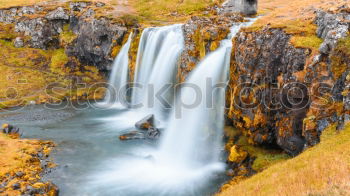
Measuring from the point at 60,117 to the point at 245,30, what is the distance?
30.8 m

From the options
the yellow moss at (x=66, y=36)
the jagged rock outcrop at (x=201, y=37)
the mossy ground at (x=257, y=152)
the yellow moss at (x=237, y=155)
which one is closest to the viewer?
→ the mossy ground at (x=257, y=152)

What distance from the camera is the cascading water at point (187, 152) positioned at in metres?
23.6

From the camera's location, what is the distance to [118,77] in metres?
54.8

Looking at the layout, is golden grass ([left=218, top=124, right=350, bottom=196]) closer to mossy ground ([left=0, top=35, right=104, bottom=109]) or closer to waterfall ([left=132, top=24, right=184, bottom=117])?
waterfall ([left=132, top=24, right=184, bottom=117])

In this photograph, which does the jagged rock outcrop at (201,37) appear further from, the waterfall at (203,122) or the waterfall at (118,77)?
the waterfall at (118,77)

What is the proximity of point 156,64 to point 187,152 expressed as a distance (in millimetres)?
Answer: 18613

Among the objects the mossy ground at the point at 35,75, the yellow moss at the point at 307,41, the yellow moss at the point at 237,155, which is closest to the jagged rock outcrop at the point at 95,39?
the mossy ground at the point at 35,75

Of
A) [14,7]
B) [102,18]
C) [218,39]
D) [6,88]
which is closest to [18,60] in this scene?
[6,88]

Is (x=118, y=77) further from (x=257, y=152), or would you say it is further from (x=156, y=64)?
(x=257, y=152)

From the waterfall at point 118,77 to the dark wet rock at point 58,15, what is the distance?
24.4 m

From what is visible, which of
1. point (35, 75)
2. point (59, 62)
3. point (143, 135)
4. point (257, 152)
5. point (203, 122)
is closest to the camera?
point (257, 152)

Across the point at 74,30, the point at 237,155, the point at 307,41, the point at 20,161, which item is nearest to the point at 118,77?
the point at 74,30

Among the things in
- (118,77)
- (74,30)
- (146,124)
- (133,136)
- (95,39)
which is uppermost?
(74,30)

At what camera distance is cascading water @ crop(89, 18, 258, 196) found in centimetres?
2362
